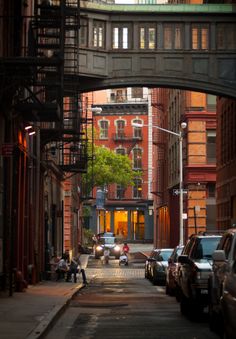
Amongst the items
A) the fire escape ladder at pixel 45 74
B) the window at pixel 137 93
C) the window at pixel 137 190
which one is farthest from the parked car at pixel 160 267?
the window at pixel 137 93

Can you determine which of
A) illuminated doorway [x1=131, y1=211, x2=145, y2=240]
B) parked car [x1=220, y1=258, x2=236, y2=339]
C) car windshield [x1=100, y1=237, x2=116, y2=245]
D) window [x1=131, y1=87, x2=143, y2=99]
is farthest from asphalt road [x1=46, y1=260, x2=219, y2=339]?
window [x1=131, y1=87, x2=143, y2=99]

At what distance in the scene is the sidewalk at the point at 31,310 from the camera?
13794mm

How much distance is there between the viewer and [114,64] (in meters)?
33.3

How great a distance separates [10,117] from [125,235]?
287 feet

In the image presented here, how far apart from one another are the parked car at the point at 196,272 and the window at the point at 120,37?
16.5 m

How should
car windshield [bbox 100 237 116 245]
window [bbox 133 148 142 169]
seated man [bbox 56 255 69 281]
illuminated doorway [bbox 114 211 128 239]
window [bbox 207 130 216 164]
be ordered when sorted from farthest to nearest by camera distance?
illuminated doorway [bbox 114 211 128 239]
window [bbox 133 148 142 169]
car windshield [bbox 100 237 116 245]
window [bbox 207 130 216 164]
seated man [bbox 56 255 69 281]

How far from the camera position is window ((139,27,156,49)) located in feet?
109

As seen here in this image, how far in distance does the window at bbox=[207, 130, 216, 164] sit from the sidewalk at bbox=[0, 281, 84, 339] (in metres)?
28.9

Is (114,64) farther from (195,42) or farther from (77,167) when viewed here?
(77,167)

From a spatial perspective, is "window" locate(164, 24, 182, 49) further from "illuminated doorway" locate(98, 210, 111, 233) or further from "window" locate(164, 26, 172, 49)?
"illuminated doorway" locate(98, 210, 111, 233)

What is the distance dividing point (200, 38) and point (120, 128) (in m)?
74.0

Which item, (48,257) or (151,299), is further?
(48,257)

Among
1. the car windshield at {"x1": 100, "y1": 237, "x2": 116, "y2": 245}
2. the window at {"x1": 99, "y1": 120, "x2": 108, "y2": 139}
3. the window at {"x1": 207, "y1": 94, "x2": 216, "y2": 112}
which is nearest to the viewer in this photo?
the window at {"x1": 207, "y1": 94, "x2": 216, "y2": 112}

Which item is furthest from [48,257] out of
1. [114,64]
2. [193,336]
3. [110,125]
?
[110,125]
